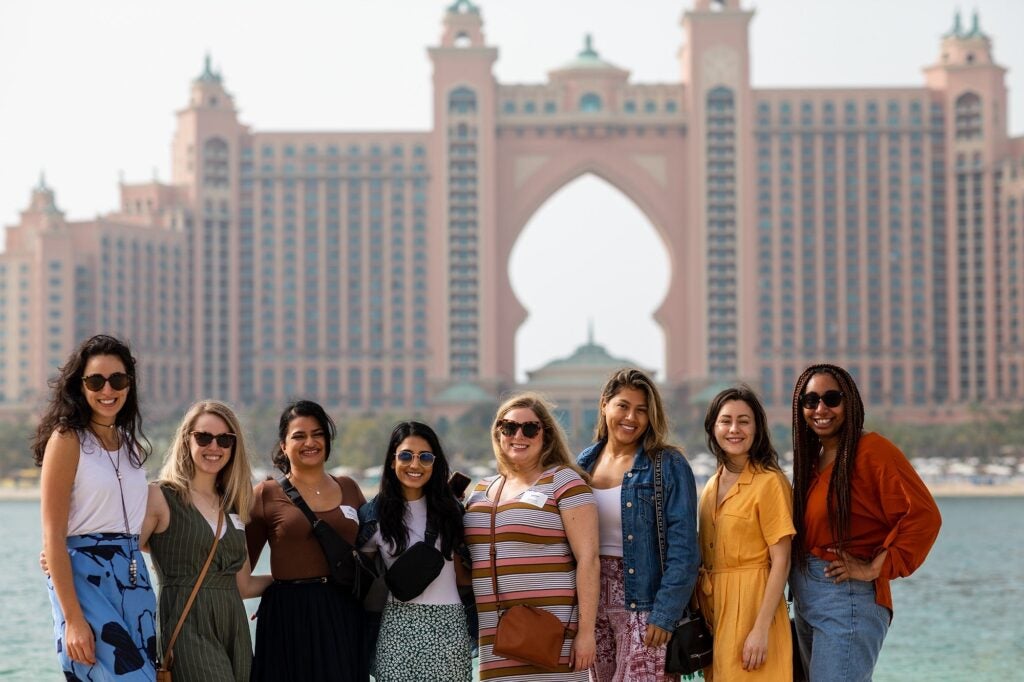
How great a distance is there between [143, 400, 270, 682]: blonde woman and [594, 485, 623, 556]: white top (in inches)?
74.7

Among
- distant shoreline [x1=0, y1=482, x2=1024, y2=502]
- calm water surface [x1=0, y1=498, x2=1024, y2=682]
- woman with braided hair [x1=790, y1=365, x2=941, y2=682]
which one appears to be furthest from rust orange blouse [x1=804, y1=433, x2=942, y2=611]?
distant shoreline [x1=0, y1=482, x2=1024, y2=502]

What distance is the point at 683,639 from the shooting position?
7.56 m

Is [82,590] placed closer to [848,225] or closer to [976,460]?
[976,460]

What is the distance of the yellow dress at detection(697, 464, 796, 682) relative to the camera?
297 inches

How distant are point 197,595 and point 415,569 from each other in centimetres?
115

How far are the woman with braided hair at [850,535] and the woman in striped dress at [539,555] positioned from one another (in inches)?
46.7

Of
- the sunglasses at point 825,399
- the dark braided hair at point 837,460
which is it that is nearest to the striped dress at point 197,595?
the dark braided hair at point 837,460

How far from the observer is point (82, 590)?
6.86 m

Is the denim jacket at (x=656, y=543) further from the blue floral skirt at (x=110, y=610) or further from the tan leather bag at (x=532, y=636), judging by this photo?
the blue floral skirt at (x=110, y=610)

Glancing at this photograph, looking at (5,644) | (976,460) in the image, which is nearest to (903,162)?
(976,460)

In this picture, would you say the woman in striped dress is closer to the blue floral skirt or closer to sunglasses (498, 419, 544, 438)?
sunglasses (498, 419, 544, 438)

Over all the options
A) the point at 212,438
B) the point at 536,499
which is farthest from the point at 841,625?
the point at 212,438

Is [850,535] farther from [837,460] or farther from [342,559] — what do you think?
[342,559]

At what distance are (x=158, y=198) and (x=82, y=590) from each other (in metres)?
92.6
